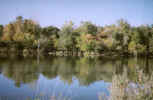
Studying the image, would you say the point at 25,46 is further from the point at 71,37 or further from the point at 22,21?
the point at 71,37

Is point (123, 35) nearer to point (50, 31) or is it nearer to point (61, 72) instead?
point (50, 31)

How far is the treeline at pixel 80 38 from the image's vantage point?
33.1 m

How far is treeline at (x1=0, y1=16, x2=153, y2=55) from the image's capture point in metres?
33.1

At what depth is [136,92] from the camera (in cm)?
375

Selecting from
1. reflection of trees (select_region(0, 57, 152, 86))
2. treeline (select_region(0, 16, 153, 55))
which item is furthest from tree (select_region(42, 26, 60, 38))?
reflection of trees (select_region(0, 57, 152, 86))

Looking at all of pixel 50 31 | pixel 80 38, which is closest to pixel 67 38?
pixel 80 38

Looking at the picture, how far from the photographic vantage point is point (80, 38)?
34062mm

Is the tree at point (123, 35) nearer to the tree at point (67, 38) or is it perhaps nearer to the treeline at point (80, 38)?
the treeline at point (80, 38)

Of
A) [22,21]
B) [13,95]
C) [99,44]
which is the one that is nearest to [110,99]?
[13,95]

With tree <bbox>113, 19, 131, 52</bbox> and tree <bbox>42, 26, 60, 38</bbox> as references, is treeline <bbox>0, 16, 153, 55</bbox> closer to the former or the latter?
tree <bbox>113, 19, 131, 52</bbox>

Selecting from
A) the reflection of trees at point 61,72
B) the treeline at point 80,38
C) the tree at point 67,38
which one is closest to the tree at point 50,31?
the treeline at point 80,38

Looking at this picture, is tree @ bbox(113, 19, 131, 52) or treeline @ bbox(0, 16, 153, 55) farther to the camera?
tree @ bbox(113, 19, 131, 52)

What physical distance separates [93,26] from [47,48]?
34.8 ft

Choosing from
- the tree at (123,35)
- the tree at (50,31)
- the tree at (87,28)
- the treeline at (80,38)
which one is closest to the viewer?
the treeline at (80,38)
